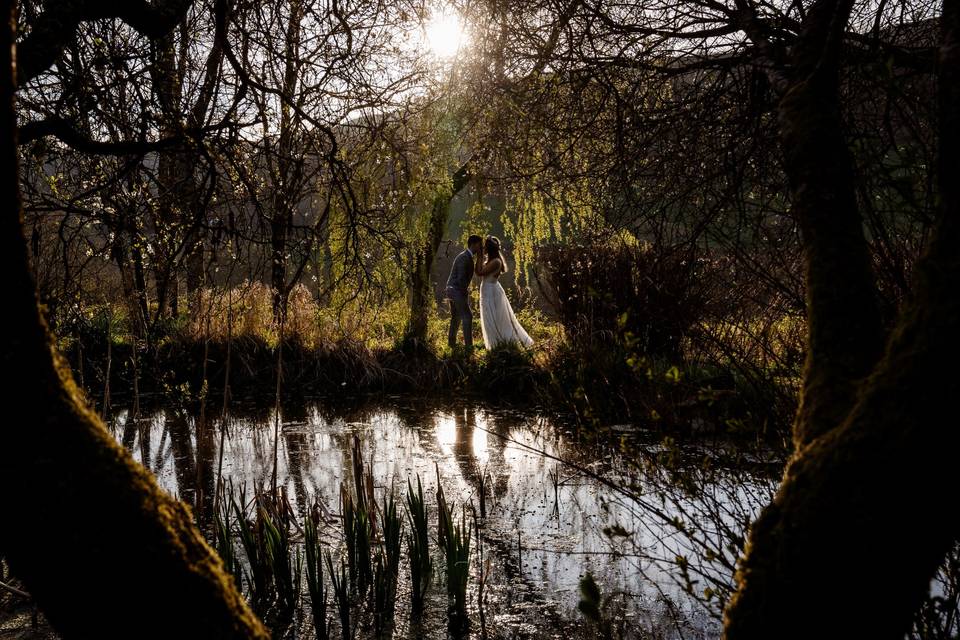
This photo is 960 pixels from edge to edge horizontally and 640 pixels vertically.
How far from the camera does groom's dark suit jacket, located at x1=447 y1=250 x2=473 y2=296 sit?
11297mm

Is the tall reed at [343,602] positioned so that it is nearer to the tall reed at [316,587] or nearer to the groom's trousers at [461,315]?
the tall reed at [316,587]

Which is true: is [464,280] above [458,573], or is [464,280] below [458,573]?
above

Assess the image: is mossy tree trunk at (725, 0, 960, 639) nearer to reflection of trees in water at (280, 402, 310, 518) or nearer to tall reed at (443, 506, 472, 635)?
tall reed at (443, 506, 472, 635)

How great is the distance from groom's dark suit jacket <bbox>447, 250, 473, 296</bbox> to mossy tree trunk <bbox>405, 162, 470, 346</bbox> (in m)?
0.58

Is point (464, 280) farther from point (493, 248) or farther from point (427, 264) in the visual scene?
point (427, 264)

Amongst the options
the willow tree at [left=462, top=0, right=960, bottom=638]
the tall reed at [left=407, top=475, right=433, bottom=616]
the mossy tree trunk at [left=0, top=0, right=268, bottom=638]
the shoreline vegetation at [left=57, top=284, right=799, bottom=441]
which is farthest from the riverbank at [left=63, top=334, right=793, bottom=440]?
the mossy tree trunk at [left=0, top=0, right=268, bottom=638]

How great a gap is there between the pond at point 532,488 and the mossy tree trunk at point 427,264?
245 cm

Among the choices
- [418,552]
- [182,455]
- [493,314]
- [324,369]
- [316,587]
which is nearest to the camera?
[316,587]

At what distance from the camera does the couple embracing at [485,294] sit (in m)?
11.3

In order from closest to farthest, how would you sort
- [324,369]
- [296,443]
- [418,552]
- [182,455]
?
[418,552] → [182,455] → [296,443] → [324,369]

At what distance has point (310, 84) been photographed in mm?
4480

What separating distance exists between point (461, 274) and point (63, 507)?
10513mm

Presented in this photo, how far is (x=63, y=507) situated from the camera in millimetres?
936

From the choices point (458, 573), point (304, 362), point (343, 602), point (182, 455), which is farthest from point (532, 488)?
point (304, 362)
